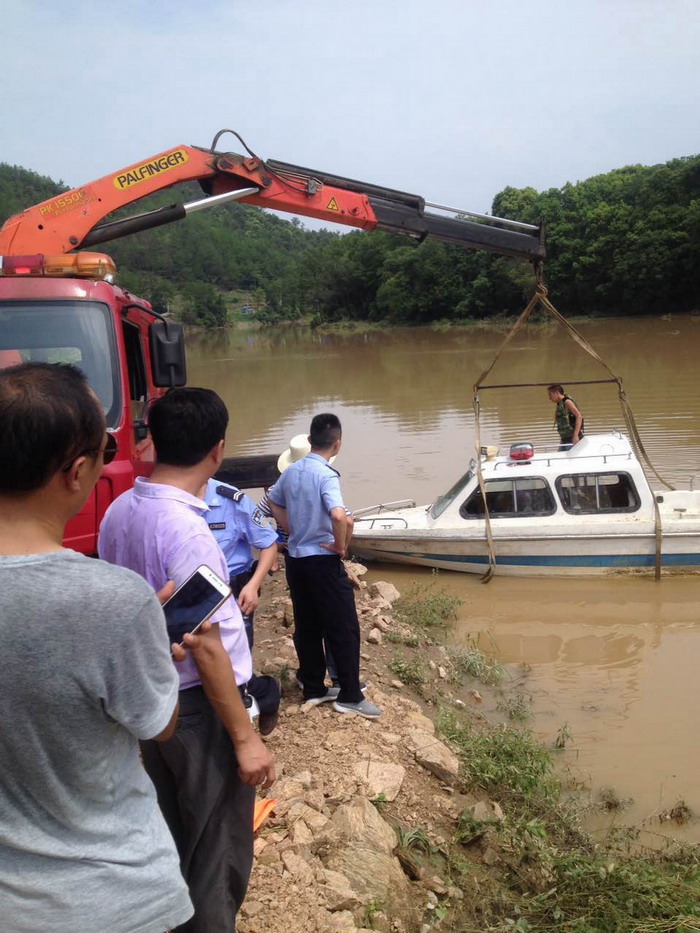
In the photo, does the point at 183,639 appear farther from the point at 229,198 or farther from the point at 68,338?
the point at 229,198

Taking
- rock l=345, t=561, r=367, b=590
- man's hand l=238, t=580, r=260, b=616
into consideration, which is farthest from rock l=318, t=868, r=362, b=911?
rock l=345, t=561, r=367, b=590

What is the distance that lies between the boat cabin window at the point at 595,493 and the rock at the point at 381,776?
199 inches

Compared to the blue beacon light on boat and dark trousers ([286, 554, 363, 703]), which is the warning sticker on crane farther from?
the blue beacon light on boat

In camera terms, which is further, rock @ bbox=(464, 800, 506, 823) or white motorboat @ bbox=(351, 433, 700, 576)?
white motorboat @ bbox=(351, 433, 700, 576)

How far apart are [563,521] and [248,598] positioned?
5.70m

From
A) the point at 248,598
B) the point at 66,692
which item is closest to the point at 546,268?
the point at 248,598

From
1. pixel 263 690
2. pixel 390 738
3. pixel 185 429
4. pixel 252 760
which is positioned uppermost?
pixel 185 429

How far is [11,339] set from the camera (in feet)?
15.1

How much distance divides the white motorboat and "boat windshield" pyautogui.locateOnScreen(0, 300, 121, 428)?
4.57 m

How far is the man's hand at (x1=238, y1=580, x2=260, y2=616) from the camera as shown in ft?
10.5

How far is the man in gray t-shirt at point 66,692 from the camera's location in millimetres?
1337

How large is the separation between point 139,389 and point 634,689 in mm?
4632

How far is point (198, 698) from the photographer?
2.21 m

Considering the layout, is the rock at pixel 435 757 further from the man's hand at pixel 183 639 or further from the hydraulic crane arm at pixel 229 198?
the hydraulic crane arm at pixel 229 198
